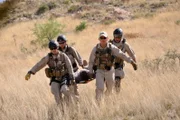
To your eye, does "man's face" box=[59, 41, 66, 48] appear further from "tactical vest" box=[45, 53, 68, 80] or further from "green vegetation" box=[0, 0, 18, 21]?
"green vegetation" box=[0, 0, 18, 21]

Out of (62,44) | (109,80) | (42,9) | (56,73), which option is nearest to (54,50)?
(56,73)

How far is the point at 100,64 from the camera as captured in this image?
24.8ft

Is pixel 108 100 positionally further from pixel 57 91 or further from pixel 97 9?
pixel 97 9

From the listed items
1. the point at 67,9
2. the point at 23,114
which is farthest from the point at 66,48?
the point at 67,9

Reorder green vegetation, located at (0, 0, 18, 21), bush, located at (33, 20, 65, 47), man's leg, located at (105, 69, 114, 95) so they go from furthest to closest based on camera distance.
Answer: bush, located at (33, 20, 65, 47) → man's leg, located at (105, 69, 114, 95) → green vegetation, located at (0, 0, 18, 21)

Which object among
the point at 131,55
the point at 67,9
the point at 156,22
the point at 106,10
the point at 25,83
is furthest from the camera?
the point at 67,9

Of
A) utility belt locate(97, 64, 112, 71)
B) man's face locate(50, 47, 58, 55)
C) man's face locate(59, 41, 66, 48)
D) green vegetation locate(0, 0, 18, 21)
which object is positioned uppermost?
green vegetation locate(0, 0, 18, 21)

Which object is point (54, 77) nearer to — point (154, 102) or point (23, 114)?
point (23, 114)

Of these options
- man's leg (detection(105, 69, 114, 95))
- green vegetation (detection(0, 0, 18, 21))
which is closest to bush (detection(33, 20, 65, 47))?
man's leg (detection(105, 69, 114, 95))

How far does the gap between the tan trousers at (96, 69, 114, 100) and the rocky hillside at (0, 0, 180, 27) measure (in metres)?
23.3

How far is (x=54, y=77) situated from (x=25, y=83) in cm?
336

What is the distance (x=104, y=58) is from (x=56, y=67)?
959mm

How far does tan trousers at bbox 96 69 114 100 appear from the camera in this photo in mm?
7531

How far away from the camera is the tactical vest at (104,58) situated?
7.48 m
